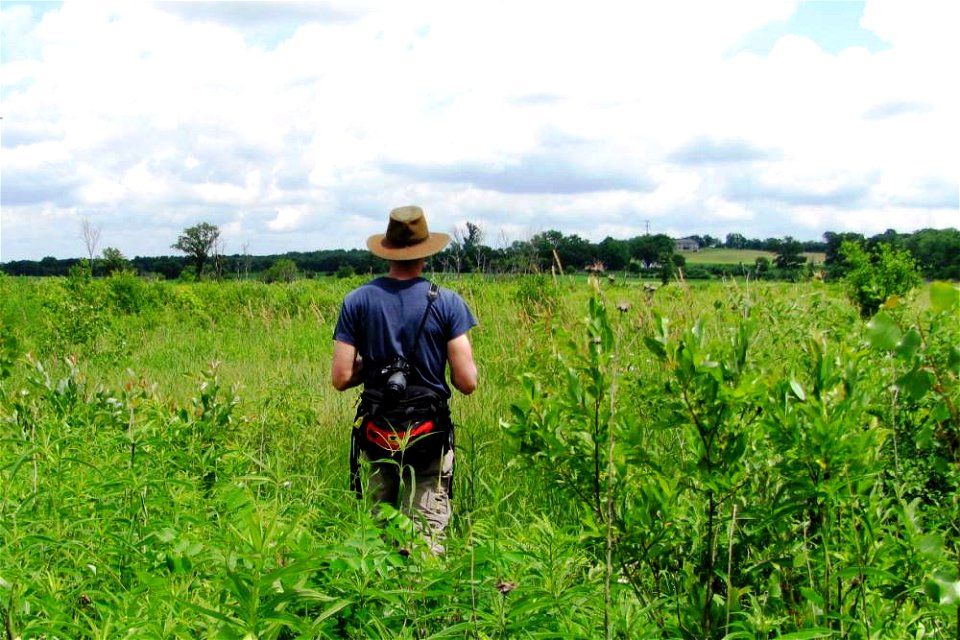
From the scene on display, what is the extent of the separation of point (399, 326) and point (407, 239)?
56cm

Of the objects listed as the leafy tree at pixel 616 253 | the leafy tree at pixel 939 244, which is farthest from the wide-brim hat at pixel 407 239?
the leafy tree at pixel 939 244

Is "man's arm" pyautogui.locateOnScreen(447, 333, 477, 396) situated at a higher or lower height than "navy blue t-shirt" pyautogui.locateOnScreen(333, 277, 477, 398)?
lower

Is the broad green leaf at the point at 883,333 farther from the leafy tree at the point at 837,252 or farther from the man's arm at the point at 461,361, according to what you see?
the leafy tree at the point at 837,252

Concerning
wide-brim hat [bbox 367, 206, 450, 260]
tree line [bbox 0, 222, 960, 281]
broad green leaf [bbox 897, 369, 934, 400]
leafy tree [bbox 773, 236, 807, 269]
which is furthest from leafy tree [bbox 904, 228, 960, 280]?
broad green leaf [bbox 897, 369, 934, 400]

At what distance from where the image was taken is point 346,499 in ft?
17.2

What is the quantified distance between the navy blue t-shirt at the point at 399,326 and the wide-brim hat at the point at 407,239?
0.21 m

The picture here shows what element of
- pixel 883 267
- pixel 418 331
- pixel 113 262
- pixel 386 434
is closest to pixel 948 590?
pixel 386 434

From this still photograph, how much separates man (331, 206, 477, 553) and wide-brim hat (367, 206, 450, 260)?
0.01 meters

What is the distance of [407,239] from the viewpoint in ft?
15.7

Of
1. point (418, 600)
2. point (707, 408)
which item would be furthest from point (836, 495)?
point (418, 600)

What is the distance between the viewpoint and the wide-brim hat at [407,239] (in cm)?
468

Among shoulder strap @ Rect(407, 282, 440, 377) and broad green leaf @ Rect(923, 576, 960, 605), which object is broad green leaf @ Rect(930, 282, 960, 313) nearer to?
broad green leaf @ Rect(923, 576, 960, 605)

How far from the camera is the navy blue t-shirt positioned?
4492 mm

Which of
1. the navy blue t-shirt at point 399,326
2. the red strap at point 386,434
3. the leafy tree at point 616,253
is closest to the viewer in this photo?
the red strap at point 386,434
